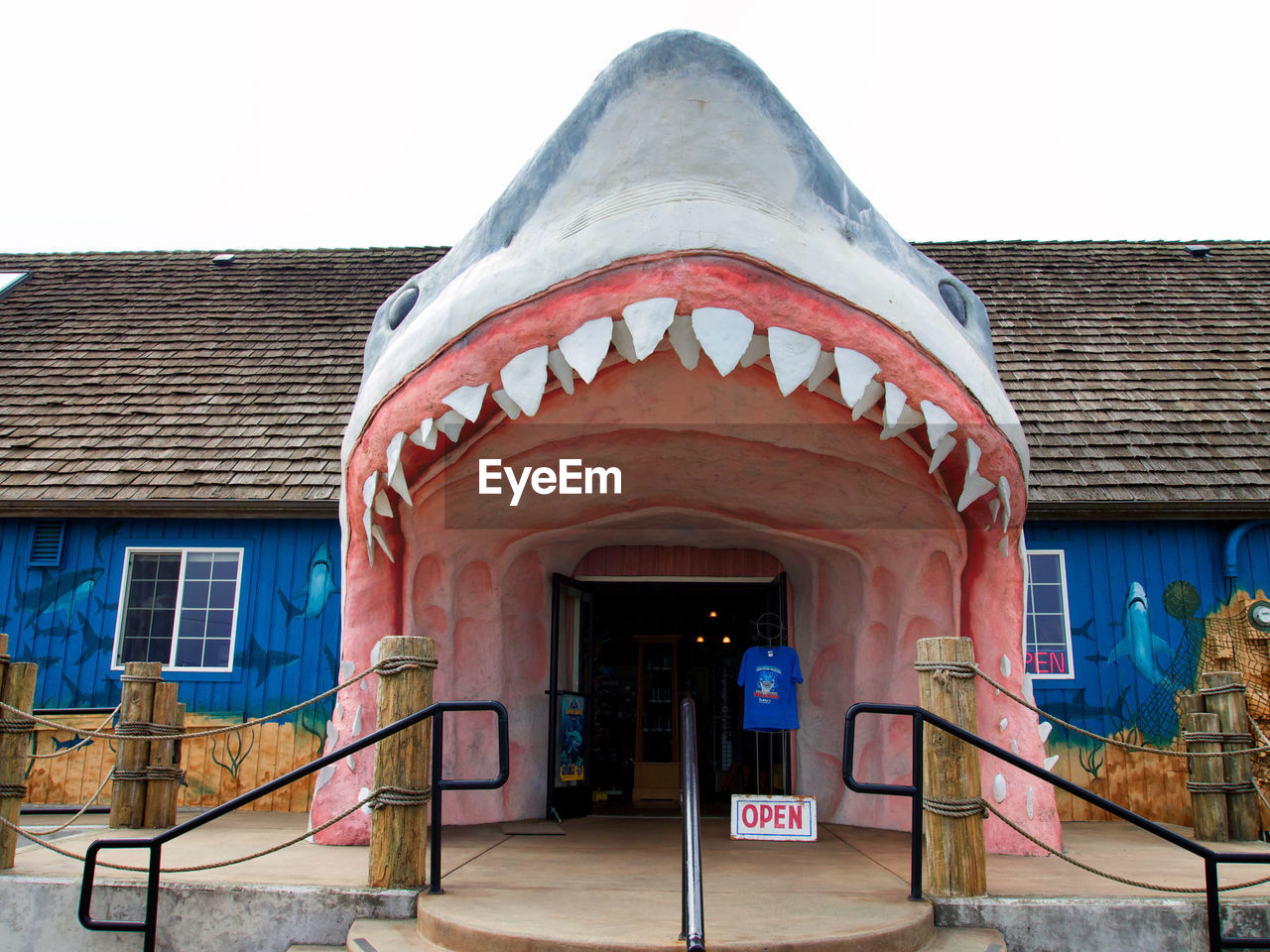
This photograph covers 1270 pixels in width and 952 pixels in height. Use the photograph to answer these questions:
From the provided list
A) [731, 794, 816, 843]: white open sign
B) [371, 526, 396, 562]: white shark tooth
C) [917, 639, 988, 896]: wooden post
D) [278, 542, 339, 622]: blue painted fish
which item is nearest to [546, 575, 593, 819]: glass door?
[371, 526, 396, 562]: white shark tooth

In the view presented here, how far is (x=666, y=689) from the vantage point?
1056 centimetres

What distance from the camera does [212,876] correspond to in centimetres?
330

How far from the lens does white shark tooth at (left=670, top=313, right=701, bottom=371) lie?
123 inches

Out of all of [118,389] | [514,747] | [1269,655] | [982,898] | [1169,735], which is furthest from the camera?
[118,389]

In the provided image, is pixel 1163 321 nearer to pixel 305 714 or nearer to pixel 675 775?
pixel 675 775

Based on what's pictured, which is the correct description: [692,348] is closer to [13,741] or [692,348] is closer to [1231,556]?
[13,741]

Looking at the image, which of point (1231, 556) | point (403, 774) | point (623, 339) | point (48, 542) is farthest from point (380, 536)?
point (1231, 556)

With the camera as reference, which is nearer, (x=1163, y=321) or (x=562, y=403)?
(x=562, y=403)

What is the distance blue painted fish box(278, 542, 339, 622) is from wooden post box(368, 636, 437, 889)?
4.51 m

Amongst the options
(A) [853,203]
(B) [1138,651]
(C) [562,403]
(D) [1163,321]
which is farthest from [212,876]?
(D) [1163,321]

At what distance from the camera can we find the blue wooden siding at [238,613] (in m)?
7.42

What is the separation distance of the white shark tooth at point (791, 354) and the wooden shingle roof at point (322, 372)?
16.9ft

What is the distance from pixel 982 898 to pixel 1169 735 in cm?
526

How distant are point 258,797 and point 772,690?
3.48m
